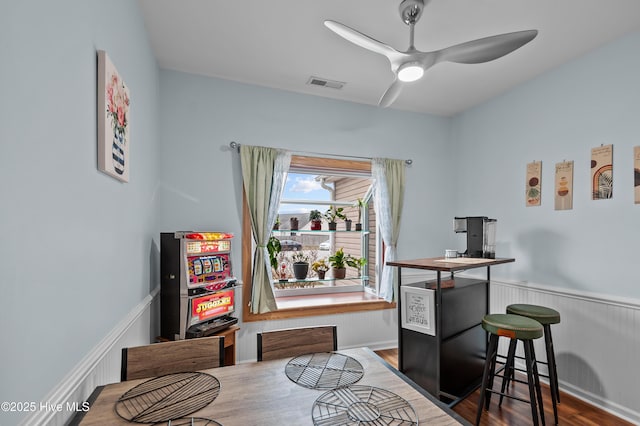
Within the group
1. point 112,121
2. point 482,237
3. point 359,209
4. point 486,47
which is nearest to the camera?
point 112,121

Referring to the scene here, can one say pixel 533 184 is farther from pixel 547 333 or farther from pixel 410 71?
pixel 410 71

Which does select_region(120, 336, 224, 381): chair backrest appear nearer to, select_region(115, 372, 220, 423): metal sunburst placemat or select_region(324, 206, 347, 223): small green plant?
select_region(115, 372, 220, 423): metal sunburst placemat

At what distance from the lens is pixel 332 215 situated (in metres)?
3.93

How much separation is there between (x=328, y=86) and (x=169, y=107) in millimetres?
1564

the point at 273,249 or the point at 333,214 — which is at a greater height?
the point at 333,214

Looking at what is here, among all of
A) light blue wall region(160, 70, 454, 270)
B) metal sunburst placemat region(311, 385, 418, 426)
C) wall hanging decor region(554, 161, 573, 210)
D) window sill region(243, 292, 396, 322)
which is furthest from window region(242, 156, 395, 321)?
metal sunburst placemat region(311, 385, 418, 426)

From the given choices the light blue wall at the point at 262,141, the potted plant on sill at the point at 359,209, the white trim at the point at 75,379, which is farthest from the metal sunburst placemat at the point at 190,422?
the potted plant on sill at the point at 359,209

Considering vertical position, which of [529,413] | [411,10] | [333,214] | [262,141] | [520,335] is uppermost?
[411,10]

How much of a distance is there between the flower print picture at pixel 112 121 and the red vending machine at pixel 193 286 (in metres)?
0.79

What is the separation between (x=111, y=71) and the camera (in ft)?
5.05

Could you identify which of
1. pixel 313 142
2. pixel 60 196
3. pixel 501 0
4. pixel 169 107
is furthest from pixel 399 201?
pixel 60 196

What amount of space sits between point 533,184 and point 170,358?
134 inches

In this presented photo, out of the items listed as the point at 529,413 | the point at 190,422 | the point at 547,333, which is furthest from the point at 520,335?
the point at 190,422

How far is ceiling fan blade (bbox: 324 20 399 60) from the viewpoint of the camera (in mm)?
1790
